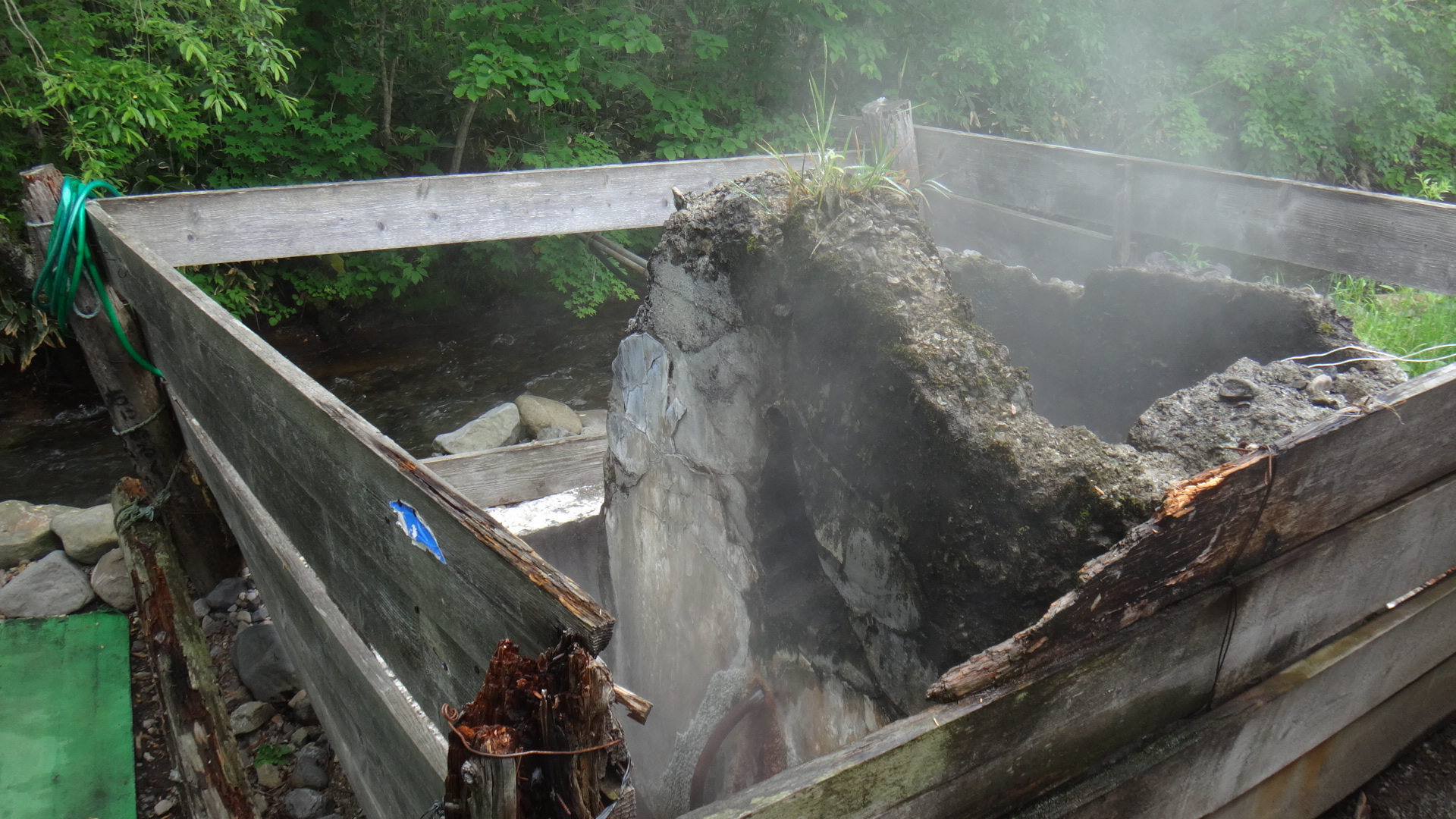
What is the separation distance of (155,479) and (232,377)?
2431 mm

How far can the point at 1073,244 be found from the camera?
5316mm

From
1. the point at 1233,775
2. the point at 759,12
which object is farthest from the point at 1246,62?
the point at 1233,775

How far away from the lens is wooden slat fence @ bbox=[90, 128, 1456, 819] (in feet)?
4.01

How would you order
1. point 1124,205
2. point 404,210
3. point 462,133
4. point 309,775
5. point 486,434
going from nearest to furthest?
point 309,775
point 404,210
point 1124,205
point 486,434
point 462,133

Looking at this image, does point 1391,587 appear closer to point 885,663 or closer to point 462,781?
point 885,663

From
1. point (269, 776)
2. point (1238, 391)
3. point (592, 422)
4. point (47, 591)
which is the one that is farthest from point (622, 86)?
point (1238, 391)

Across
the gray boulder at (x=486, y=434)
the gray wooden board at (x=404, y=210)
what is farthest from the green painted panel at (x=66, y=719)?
the gray boulder at (x=486, y=434)

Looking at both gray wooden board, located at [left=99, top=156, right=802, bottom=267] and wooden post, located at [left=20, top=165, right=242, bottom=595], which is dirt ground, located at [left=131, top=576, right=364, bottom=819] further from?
gray wooden board, located at [left=99, top=156, right=802, bottom=267]

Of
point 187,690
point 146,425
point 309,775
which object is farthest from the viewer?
point 146,425

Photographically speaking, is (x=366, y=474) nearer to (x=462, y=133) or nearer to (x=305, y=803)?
(x=305, y=803)

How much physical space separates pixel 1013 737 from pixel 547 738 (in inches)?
34.4

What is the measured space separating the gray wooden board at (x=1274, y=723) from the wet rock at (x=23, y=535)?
18.7 ft

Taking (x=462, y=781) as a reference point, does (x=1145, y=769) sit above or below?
below

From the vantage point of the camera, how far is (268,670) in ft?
12.5
